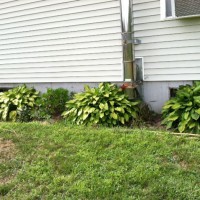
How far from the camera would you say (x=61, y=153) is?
4.26 metres

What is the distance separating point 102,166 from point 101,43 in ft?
9.81

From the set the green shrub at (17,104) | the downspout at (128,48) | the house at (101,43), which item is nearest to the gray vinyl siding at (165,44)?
the house at (101,43)

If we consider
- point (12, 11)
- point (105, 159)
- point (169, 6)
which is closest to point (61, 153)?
point (105, 159)

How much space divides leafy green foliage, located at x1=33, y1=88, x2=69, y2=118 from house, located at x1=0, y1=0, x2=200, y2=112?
0.44 meters

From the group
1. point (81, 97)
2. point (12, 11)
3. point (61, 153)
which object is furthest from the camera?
point (12, 11)

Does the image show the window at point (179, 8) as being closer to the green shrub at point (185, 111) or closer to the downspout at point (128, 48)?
the downspout at point (128, 48)

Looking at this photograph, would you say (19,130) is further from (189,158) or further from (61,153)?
(189,158)

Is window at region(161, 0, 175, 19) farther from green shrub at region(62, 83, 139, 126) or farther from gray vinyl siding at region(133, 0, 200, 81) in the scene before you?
green shrub at region(62, 83, 139, 126)

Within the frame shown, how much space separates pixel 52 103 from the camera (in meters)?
6.29

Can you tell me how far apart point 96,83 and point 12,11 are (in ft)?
9.11

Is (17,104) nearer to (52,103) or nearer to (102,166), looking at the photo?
(52,103)

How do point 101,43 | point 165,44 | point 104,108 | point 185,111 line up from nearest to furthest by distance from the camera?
point 185,111 → point 104,108 → point 165,44 → point 101,43

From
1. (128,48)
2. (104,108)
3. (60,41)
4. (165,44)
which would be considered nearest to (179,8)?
(165,44)

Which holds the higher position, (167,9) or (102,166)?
(167,9)
